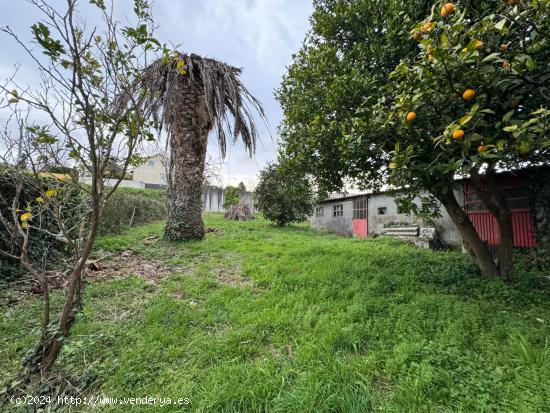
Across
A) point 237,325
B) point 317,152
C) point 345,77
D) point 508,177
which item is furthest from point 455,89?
point 508,177

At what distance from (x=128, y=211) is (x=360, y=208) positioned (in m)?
10.6

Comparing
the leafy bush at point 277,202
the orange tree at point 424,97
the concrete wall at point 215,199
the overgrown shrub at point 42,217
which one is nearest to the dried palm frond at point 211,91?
the orange tree at point 424,97

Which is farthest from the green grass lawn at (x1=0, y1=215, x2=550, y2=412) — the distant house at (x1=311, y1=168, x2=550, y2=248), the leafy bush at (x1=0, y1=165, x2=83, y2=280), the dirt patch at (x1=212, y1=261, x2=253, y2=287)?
the distant house at (x1=311, y1=168, x2=550, y2=248)

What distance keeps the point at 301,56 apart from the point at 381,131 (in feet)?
9.13

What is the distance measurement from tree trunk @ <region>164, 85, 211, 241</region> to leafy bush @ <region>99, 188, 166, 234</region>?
158cm

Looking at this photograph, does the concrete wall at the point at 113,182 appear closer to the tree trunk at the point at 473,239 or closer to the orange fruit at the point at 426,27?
the orange fruit at the point at 426,27

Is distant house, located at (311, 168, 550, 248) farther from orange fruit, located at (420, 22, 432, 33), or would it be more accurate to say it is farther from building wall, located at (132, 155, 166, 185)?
building wall, located at (132, 155, 166, 185)

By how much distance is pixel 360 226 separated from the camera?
1157 centimetres

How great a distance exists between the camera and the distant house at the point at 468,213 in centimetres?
585

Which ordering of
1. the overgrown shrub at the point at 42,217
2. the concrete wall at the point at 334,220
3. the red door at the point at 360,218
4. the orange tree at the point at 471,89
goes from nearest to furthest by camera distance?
1. the orange tree at the point at 471,89
2. the overgrown shrub at the point at 42,217
3. the red door at the point at 360,218
4. the concrete wall at the point at 334,220

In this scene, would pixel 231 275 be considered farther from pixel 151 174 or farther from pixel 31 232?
pixel 151 174

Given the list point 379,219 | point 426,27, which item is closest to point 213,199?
point 379,219

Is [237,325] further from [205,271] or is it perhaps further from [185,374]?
[205,271]

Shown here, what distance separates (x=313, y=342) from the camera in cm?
231
